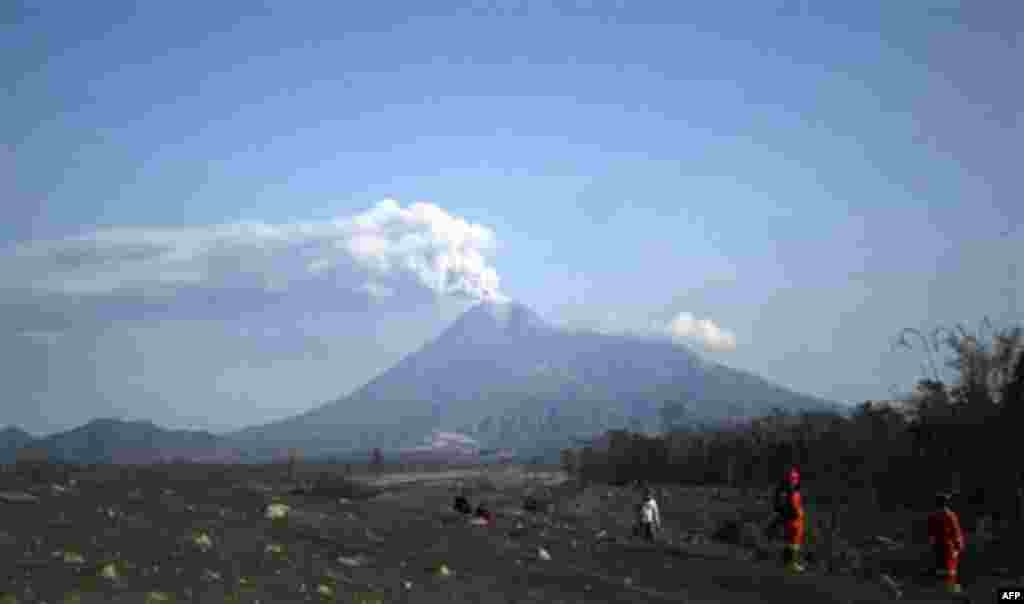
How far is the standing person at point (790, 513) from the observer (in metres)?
26.4

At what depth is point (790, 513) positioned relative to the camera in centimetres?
2658

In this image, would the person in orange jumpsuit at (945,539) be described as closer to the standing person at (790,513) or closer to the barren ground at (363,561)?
the barren ground at (363,561)

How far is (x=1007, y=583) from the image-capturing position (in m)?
29.6

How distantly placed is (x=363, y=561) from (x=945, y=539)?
13618 millimetres

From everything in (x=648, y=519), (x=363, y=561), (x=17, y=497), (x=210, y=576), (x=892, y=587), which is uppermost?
(x=17, y=497)

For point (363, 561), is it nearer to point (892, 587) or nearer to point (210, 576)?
point (210, 576)

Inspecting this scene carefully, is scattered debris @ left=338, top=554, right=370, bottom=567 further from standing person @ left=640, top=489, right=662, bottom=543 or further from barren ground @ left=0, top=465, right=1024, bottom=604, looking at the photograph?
standing person @ left=640, top=489, right=662, bottom=543

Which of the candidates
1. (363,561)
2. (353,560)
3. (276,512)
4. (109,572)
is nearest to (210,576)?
(109,572)

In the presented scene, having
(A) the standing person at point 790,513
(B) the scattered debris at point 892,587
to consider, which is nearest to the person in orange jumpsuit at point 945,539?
(B) the scattered debris at point 892,587

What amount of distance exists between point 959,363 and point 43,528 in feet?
123

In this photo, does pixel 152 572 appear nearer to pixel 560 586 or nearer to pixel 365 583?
pixel 365 583

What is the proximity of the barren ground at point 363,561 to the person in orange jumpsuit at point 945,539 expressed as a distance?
0.62m

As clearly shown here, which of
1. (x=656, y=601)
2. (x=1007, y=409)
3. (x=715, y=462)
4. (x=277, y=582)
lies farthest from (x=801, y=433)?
(x=277, y=582)

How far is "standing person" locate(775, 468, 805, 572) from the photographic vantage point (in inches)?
1040
